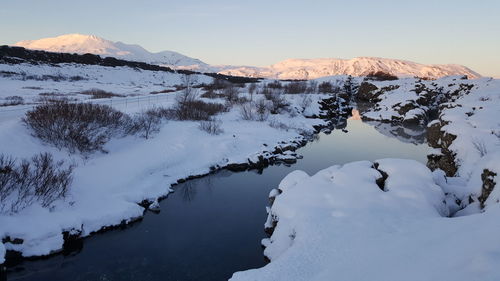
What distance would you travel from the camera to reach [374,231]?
9406mm

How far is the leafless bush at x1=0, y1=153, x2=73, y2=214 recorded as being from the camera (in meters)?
12.6

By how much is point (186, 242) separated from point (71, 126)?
1208 centimetres

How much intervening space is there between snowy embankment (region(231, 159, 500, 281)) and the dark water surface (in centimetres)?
149

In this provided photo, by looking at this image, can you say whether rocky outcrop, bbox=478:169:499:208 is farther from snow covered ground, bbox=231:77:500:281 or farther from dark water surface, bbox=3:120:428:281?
dark water surface, bbox=3:120:428:281

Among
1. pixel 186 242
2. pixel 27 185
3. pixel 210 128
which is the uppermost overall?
pixel 210 128

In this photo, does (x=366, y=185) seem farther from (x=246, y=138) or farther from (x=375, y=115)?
(x=375, y=115)

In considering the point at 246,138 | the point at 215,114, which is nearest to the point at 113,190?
the point at 246,138

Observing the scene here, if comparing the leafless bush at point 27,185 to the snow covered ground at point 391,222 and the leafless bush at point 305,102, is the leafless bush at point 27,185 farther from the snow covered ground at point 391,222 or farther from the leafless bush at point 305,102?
the leafless bush at point 305,102

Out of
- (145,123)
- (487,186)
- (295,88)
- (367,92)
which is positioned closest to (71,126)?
(145,123)

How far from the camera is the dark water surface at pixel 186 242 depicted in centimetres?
1072

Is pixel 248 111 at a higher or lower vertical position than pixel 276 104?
lower

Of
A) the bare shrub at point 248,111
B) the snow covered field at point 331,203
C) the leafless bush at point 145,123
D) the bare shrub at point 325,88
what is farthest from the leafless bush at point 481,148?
the bare shrub at point 325,88

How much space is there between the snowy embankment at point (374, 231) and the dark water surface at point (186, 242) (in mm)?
1488

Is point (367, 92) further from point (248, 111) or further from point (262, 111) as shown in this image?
point (248, 111)
